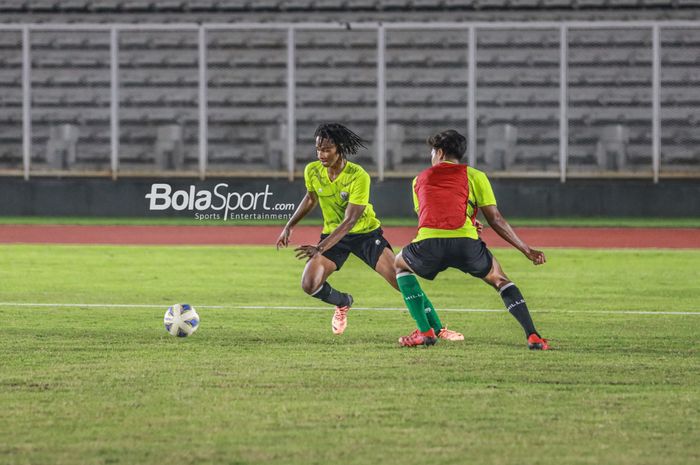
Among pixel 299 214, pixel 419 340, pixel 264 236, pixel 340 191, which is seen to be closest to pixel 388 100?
pixel 264 236

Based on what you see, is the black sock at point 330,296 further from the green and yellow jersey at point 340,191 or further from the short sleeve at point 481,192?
the short sleeve at point 481,192

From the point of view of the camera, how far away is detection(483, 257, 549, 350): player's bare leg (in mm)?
8312

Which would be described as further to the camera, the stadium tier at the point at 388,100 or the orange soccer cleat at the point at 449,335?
the stadium tier at the point at 388,100

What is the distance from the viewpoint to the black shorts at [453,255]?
840 cm

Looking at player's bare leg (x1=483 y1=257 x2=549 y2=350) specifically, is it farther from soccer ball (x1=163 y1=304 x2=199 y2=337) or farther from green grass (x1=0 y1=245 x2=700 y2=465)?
soccer ball (x1=163 y1=304 x2=199 y2=337)

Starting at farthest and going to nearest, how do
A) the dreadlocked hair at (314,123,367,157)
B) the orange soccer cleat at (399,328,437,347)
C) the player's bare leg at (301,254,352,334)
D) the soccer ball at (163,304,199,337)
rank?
1. the player's bare leg at (301,254,352,334)
2. the dreadlocked hair at (314,123,367,157)
3. the soccer ball at (163,304,199,337)
4. the orange soccer cleat at (399,328,437,347)

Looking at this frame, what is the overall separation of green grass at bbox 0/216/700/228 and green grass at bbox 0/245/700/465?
35.3 feet

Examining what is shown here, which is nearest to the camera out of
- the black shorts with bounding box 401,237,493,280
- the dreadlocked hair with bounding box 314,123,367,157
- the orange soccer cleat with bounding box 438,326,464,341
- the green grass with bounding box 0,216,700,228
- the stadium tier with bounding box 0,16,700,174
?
the black shorts with bounding box 401,237,493,280

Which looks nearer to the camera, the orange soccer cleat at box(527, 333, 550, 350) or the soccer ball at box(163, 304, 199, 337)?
the orange soccer cleat at box(527, 333, 550, 350)

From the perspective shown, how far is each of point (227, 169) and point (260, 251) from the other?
24.8 feet

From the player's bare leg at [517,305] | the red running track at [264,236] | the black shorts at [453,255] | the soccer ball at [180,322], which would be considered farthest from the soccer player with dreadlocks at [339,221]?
the red running track at [264,236]

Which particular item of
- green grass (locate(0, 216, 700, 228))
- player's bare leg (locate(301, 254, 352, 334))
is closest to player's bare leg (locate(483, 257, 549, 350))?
player's bare leg (locate(301, 254, 352, 334))

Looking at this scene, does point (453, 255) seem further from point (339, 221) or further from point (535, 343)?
point (339, 221)

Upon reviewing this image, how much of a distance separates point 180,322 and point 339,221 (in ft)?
4.86
